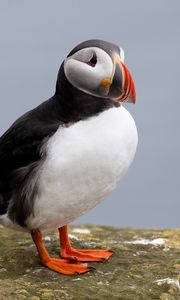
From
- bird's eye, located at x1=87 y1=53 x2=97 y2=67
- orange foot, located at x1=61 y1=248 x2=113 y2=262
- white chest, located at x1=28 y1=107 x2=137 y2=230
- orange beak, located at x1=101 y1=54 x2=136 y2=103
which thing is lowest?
orange foot, located at x1=61 y1=248 x2=113 y2=262

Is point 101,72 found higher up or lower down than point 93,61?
lower down

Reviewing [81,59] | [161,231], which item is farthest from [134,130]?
[161,231]

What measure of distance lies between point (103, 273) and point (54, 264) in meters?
0.51

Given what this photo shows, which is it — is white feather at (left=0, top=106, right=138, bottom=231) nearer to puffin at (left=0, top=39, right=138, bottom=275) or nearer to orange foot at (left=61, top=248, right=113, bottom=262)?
puffin at (left=0, top=39, right=138, bottom=275)

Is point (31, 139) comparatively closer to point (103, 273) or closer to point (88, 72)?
point (88, 72)

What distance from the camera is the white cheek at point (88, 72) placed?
6.89 meters

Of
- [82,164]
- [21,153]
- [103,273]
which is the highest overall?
[21,153]

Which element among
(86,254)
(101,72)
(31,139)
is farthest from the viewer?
(86,254)

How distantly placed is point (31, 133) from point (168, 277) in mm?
1984

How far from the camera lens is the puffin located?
6922mm

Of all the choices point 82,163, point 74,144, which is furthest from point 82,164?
point 74,144

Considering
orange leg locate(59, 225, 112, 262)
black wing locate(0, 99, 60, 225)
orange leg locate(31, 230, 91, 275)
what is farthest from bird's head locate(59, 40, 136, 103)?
orange leg locate(59, 225, 112, 262)

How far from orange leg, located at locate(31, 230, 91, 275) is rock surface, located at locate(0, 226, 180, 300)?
0.06 metres

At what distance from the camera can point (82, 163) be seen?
692cm
